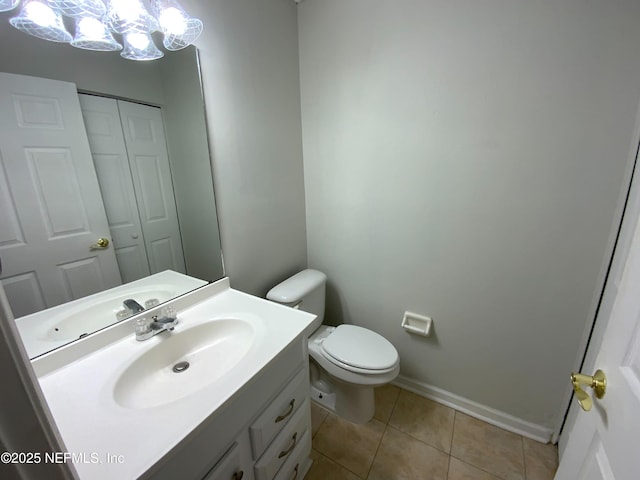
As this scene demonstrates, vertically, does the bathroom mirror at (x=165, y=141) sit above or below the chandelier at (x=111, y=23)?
below

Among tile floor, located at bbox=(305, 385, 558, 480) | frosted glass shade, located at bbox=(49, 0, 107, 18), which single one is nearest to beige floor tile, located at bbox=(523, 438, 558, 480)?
tile floor, located at bbox=(305, 385, 558, 480)

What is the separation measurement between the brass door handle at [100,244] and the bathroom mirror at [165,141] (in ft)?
0.05

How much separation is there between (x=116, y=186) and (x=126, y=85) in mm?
358

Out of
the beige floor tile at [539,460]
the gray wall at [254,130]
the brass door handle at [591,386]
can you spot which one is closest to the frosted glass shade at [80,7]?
the gray wall at [254,130]

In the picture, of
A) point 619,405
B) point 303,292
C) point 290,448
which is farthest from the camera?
point 303,292

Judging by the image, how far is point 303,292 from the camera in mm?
1468

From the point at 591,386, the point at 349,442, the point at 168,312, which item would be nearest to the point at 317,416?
the point at 349,442

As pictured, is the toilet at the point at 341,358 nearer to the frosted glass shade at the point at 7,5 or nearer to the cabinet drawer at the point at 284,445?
the cabinet drawer at the point at 284,445

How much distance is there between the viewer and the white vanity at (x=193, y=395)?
0.57 metres

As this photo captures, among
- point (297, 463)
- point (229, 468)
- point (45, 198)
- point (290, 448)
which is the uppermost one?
point (45, 198)

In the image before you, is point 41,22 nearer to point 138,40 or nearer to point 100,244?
point 138,40

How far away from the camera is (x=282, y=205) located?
5.15 feet

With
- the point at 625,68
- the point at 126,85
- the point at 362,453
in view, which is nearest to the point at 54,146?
the point at 126,85

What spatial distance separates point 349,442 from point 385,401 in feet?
1.16
